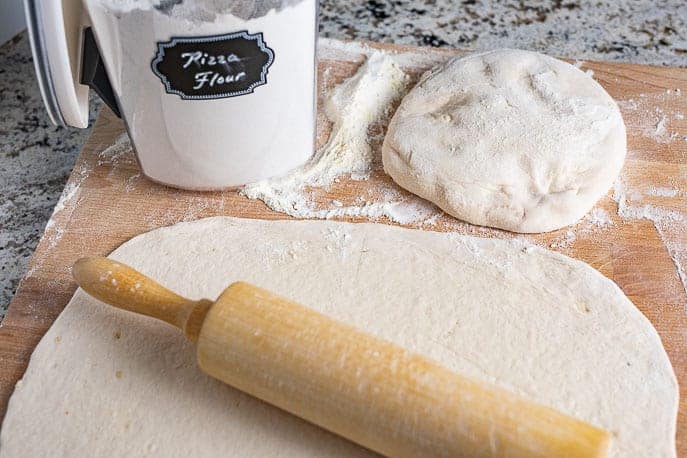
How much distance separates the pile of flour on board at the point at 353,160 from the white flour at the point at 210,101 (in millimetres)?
36

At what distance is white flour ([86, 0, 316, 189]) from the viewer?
0.98 m

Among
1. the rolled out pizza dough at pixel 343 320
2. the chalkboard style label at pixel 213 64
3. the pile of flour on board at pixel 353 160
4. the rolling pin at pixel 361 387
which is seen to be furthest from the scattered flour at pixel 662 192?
the chalkboard style label at pixel 213 64

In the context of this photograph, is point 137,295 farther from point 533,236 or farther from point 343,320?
point 533,236

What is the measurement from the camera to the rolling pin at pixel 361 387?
785mm

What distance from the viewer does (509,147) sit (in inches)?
47.8

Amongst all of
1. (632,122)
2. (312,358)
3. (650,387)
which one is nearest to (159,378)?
(312,358)

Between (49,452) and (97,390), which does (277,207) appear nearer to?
(97,390)

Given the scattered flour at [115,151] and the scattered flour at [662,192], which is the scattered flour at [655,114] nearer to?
the scattered flour at [662,192]

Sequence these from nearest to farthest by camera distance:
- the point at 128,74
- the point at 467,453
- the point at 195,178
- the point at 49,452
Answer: the point at 467,453, the point at 49,452, the point at 128,74, the point at 195,178

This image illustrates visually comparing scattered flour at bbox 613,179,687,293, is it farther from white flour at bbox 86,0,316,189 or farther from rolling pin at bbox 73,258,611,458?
white flour at bbox 86,0,316,189

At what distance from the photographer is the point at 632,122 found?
141cm

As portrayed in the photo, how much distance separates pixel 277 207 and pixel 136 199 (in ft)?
0.90

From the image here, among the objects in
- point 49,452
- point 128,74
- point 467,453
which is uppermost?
point 128,74

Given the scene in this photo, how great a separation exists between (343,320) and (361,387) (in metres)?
0.21
